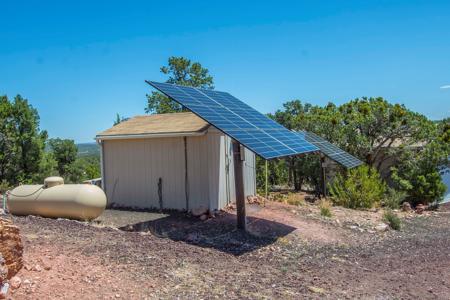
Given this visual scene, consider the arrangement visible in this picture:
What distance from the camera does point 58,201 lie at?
32.6ft

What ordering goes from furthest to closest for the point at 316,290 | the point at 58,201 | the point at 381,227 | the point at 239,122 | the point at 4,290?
1. the point at 381,227
2. the point at 239,122
3. the point at 58,201
4. the point at 316,290
5. the point at 4,290

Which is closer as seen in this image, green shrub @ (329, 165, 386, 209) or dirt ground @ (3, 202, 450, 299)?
dirt ground @ (3, 202, 450, 299)

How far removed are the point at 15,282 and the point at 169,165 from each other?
24.2ft

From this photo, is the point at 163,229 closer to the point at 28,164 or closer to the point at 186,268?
the point at 186,268

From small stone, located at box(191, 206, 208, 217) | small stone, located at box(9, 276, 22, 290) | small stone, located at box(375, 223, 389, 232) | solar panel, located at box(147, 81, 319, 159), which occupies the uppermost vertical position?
solar panel, located at box(147, 81, 319, 159)

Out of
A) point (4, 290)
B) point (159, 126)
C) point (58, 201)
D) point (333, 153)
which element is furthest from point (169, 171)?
point (4, 290)

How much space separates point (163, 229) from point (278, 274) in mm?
3685

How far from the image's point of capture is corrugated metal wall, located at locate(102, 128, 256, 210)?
11.8m

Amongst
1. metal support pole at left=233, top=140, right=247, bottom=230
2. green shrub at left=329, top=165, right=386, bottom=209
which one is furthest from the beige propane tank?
green shrub at left=329, top=165, right=386, bottom=209

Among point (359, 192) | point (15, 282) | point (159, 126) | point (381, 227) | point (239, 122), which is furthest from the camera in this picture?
point (359, 192)

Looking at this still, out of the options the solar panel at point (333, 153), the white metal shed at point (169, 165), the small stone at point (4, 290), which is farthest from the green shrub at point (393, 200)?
the small stone at point (4, 290)

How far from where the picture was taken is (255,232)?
9781mm

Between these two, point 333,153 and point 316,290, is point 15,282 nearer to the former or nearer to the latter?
point 316,290

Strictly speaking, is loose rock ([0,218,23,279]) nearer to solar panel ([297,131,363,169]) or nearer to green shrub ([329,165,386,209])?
solar panel ([297,131,363,169])
